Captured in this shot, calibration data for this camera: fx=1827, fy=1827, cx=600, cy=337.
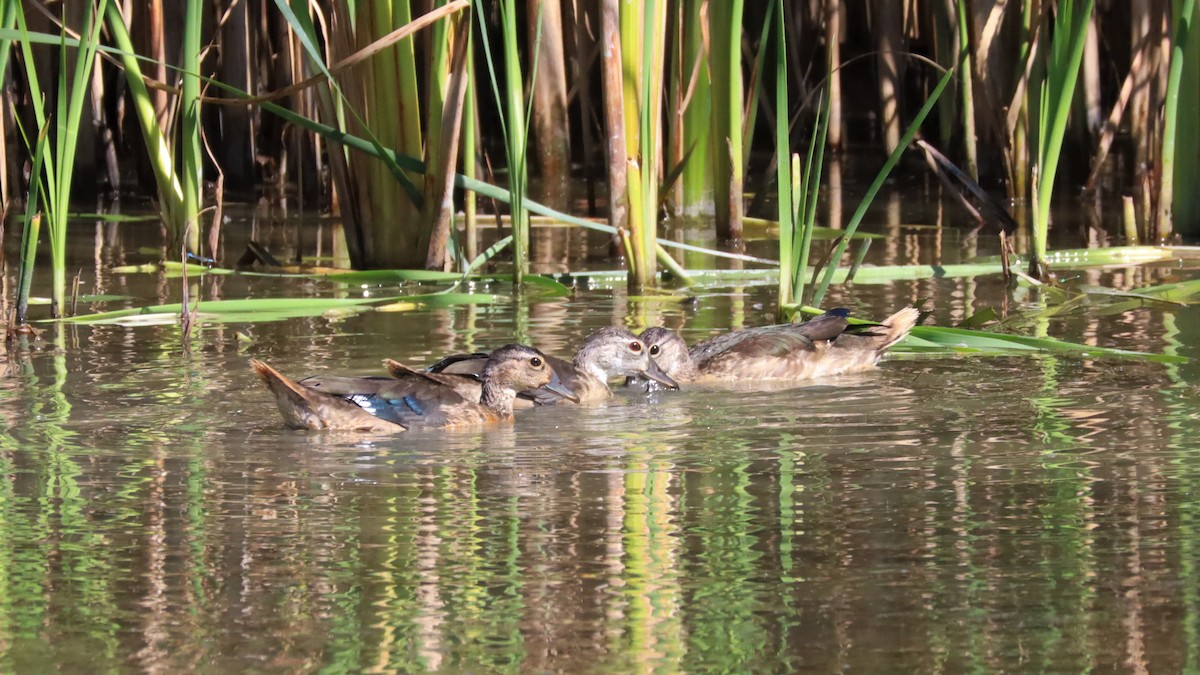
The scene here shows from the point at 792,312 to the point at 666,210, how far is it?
124 inches

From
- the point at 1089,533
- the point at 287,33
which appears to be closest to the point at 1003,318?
the point at 1089,533

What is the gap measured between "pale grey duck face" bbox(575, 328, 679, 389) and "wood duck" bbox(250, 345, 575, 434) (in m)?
0.39

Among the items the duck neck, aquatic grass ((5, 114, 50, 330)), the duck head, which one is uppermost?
aquatic grass ((5, 114, 50, 330))

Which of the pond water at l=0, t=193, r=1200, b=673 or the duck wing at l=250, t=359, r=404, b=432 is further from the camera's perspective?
the duck wing at l=250, t=359, r=404, b=432

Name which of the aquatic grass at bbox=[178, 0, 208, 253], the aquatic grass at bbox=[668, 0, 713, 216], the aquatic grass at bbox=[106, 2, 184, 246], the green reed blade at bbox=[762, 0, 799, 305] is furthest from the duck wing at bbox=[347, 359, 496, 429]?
the aquatic grass at bbox=[668, 0, 713, 216]

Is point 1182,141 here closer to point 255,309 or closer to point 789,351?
point 789,351

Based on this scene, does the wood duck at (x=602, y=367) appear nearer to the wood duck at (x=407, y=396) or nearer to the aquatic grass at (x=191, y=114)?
the wood duck at (x=407, y=396)

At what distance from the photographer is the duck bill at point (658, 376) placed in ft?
17.8

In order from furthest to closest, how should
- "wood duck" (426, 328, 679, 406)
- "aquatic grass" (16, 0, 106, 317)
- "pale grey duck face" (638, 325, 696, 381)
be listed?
"pale grey duck face" (638, 325, 696, 381) → "aquatic grass" (16, 0, 106, 317) → "wood duck" (426, 328, 679, 406)

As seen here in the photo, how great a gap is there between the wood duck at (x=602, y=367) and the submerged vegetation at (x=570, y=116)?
0.61m

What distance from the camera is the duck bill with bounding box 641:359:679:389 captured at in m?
5.43

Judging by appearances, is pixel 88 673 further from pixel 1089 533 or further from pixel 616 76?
pixel 616 76

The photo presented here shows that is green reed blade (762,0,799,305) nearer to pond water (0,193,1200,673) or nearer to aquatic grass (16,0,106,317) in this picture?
pond water (0,193,1200,673)

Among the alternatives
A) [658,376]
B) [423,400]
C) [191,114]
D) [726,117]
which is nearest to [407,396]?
[423,400]
